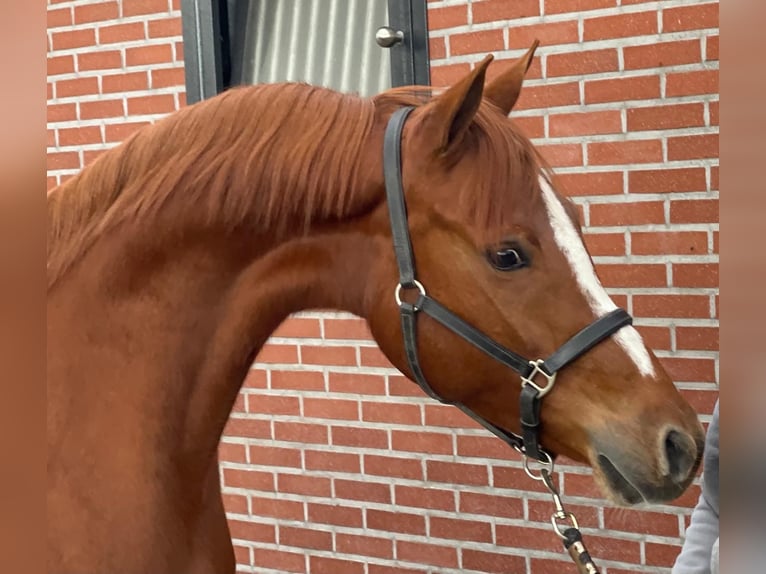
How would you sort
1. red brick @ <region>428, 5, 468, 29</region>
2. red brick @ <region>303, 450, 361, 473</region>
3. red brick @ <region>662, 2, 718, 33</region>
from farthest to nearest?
red brick @ <region>303, 450, 361, 473</region> < red brick @ <region>428, 5, 468, 29</region> < red brick @ <region>662, 2, 718, 33</region>

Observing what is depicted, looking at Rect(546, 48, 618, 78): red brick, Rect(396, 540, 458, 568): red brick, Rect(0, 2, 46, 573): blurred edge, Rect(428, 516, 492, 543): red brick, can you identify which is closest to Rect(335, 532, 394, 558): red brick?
Rect(396, 540, 458, 568): red brick

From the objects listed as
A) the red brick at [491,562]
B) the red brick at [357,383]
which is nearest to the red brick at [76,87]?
the red brick at [357,383]

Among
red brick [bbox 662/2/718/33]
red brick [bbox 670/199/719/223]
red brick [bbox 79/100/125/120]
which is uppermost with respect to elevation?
red brick [bbox 662/2/718/33]

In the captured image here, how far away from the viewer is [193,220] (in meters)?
0.93

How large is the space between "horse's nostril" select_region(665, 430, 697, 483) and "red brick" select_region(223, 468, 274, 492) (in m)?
1.33

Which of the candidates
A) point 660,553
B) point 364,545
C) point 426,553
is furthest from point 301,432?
point 660,553

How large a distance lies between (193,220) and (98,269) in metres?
0.13

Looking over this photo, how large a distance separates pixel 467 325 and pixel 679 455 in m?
0.29

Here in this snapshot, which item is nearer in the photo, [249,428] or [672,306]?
[672,306]

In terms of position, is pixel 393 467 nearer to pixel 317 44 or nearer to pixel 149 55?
pixel 317 44

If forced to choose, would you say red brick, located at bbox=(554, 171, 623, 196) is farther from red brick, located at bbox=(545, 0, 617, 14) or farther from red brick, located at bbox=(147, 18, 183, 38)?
red brick, located at bbox=(147, 18, 183, 38)

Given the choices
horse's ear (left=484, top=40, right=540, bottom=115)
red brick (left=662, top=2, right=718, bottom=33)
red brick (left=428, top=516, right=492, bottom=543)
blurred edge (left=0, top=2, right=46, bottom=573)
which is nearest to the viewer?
blurred edge (left=0, top=2, right=46, bottom=573)

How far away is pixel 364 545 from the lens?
1.93 meters

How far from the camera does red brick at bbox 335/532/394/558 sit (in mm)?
1907
